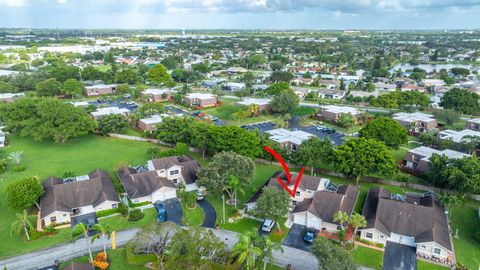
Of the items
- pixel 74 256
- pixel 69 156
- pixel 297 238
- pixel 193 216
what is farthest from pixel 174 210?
pixel 69 156

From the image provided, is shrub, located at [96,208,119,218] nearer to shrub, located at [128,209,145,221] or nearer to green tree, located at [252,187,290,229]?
shrub, located at [128,209,145,221]

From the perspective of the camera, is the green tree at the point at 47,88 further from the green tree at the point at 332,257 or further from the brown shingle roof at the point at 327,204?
the green tree at the point at 332,257

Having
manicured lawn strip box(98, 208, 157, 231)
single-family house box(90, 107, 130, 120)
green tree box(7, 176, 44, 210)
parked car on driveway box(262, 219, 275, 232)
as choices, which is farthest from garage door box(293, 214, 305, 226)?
single-family house box(90, 107, 130, 120)

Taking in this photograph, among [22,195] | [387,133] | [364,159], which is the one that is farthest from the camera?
[387,133]

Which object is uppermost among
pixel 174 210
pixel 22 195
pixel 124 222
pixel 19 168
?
pixel 22 195

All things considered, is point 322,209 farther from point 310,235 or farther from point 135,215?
point 135,215
